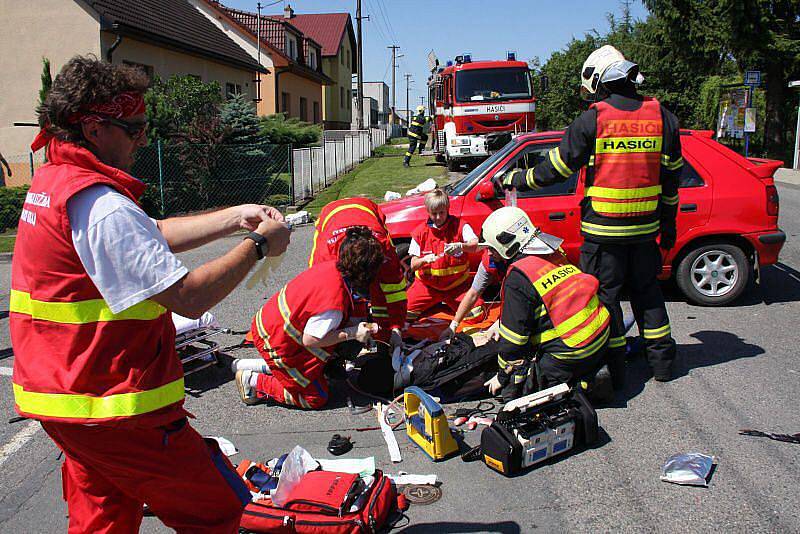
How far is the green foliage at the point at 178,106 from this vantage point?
15.4m

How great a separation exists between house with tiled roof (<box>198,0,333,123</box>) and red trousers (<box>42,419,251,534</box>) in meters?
28.4

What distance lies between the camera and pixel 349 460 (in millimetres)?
3980

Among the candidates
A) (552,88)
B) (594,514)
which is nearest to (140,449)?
(594,514)

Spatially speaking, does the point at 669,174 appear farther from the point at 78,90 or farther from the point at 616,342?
the point at 78,90

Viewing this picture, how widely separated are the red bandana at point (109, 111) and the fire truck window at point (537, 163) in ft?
16.8

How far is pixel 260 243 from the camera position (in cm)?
229

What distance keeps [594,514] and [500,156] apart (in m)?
4.52

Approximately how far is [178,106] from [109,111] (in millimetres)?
14789

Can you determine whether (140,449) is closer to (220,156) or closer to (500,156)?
(500,156)

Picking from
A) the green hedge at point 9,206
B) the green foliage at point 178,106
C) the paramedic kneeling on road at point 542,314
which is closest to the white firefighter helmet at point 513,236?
the paramedic kneeling on road at point 542,314

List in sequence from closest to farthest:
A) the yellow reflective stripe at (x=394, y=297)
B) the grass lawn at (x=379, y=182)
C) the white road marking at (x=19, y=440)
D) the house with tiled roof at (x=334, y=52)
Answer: the white road marking at (x=19, y=440)
the yellow reflective stripe at (x=394, y=297)
the grass lawn at (x=379, y=182)
the house with tiled roof at (x=334, y=52)

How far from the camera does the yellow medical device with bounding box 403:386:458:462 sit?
405 centimetres

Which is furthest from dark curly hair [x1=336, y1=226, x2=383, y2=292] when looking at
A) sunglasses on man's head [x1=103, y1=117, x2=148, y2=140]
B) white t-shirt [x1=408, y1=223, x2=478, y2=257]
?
sunglasses on man's head [x1=103, y1=117, x2=148, y2=140]

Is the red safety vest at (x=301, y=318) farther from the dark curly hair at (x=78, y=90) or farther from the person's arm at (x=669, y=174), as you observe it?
the dark curly hair at (x=78, y=90)
